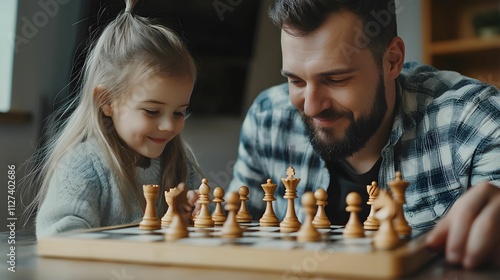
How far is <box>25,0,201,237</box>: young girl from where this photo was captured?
1.59 meters

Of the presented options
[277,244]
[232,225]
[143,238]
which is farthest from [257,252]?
[143,238]

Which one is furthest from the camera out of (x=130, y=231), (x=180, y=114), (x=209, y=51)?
(x=209, y=51)

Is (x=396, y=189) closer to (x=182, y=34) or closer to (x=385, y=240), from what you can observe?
(x=385, y=240)

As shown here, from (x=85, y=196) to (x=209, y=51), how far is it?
2.17ft

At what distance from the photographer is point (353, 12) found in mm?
1669

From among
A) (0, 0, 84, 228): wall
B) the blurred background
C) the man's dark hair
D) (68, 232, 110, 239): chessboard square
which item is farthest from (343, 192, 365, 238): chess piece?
(0, 0, 84, 228): wall

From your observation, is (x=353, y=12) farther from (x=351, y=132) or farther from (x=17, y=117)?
(x=17, y=117)

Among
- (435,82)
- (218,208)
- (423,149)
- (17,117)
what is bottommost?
(218,208)

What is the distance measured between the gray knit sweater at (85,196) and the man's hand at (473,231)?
908mm

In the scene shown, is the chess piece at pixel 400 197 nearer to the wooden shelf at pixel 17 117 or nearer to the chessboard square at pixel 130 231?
the chessboard square at pixel 130 231

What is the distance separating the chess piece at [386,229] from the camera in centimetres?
99

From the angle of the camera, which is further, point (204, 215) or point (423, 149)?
point (423, 149)

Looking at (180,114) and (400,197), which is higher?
(180,114)

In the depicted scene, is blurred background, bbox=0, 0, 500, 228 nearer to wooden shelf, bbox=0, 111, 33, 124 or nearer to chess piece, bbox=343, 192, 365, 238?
wooden shelf, bbox=0, 111, 33, 124
